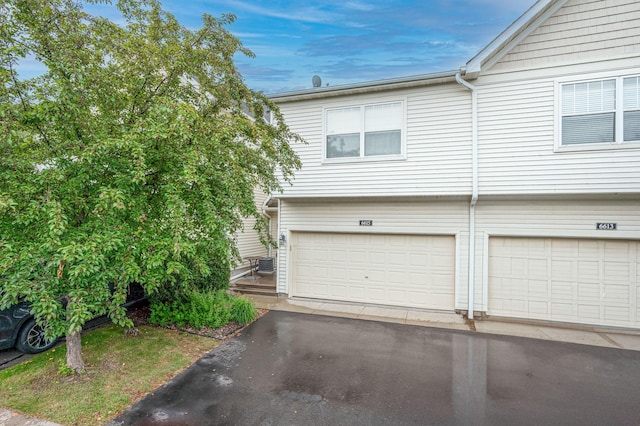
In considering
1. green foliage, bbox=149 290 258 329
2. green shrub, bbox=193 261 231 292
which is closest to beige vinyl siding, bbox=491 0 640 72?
green foliage, bbox=149 290 258 329

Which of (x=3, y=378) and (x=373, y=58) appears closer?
(x=3, y=378)

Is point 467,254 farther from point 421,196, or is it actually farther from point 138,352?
point 138,352

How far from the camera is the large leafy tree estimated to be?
384 centimetres

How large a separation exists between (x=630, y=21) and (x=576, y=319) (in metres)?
6.82

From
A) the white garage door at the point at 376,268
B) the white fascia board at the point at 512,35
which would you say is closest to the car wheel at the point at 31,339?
the white garage door at the point at 376,268

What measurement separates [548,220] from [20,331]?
11.3 m

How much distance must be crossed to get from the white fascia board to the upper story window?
189 centimetres

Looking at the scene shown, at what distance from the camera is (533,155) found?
7.00 metres

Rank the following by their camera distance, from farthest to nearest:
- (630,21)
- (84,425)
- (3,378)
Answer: (630,21), (3,378), (84,425)

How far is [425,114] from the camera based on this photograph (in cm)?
776

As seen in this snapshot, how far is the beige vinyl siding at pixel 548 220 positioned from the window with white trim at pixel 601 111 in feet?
4.59

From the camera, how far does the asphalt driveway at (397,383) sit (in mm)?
3926

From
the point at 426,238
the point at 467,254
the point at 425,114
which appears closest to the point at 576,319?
the point at 467,254

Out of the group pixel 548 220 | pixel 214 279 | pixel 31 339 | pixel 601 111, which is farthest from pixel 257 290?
pixel 601 111
